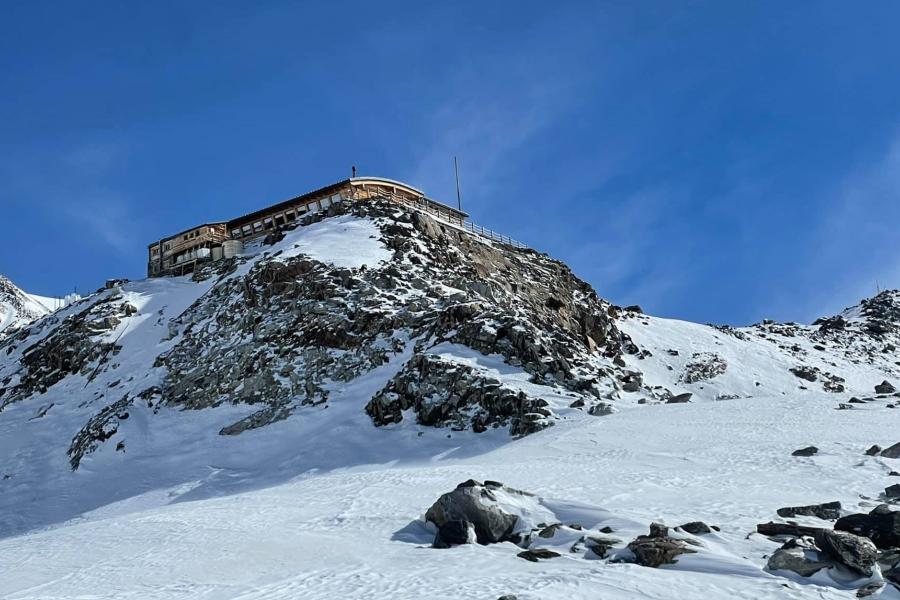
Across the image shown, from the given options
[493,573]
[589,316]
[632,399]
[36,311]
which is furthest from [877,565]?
[36,311]

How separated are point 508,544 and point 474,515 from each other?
1.19 m

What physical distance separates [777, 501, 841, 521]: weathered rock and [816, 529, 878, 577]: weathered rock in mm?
3104

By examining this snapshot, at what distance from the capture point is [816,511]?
58.5 feet

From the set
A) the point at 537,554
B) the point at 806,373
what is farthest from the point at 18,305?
the point at 537,554

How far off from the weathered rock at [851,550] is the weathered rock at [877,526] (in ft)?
3.35

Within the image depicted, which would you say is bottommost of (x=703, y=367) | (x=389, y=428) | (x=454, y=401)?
(x=389, y=428)

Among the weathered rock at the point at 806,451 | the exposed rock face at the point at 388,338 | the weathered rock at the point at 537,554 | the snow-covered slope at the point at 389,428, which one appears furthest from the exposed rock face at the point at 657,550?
the exposed rock face at the point at 388,338

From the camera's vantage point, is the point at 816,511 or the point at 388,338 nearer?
the point at 816,511

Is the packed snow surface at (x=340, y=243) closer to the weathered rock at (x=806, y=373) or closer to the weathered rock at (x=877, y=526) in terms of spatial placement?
the weathered rock at (x=806, y=373)

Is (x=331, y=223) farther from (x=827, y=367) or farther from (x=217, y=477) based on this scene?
(x=827, y=367)

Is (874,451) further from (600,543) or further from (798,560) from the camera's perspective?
(600,543)

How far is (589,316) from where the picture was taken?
65.1 meters

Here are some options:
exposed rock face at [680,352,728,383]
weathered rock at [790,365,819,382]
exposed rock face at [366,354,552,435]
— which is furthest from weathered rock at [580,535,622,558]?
weathered rock at [790,365,819,382]

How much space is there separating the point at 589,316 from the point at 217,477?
3802 cm
